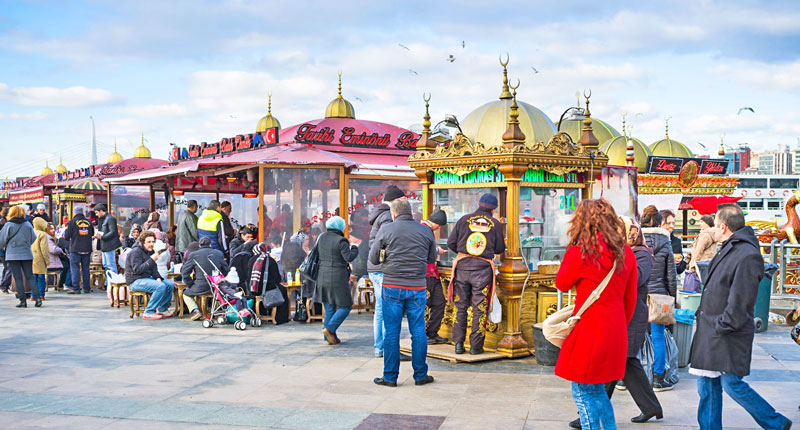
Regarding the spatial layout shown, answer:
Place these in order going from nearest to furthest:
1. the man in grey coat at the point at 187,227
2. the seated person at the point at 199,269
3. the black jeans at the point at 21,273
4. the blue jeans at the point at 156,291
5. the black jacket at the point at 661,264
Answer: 1. the black jacket at the point at 661,264
2. the seated person at the point at 199,269
3. the blue jeans at the point at 156,291
4. the black jeans at the point at 21,273
5. the man in grey coat at the point at 187,227

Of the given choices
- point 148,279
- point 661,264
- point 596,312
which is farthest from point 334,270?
point 596,312

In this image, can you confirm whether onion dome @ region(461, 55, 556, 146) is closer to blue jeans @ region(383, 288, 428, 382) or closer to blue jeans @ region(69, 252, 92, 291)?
blue jeans @ region(383, 288, 428, 382)

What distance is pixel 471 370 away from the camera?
7.61m

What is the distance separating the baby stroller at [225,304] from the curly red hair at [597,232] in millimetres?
7122

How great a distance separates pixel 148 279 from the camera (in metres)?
11.7

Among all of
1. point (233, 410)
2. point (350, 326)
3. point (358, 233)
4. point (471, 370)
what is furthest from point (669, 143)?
point (233, 410)

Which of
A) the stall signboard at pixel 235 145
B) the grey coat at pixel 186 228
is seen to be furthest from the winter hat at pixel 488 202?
the grey coat at pixel 186 228

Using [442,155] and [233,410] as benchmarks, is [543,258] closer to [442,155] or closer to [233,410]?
[442,155]

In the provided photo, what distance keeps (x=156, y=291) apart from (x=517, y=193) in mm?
6265

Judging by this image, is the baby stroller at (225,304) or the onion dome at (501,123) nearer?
the onion dome at (501,123)

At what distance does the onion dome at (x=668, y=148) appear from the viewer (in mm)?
31453

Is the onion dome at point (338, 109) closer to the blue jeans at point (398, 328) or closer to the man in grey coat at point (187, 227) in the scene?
the man in grey coat at point (187, 227)

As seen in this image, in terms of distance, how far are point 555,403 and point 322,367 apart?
8.95ft

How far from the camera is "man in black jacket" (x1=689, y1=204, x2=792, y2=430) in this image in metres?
4.61
